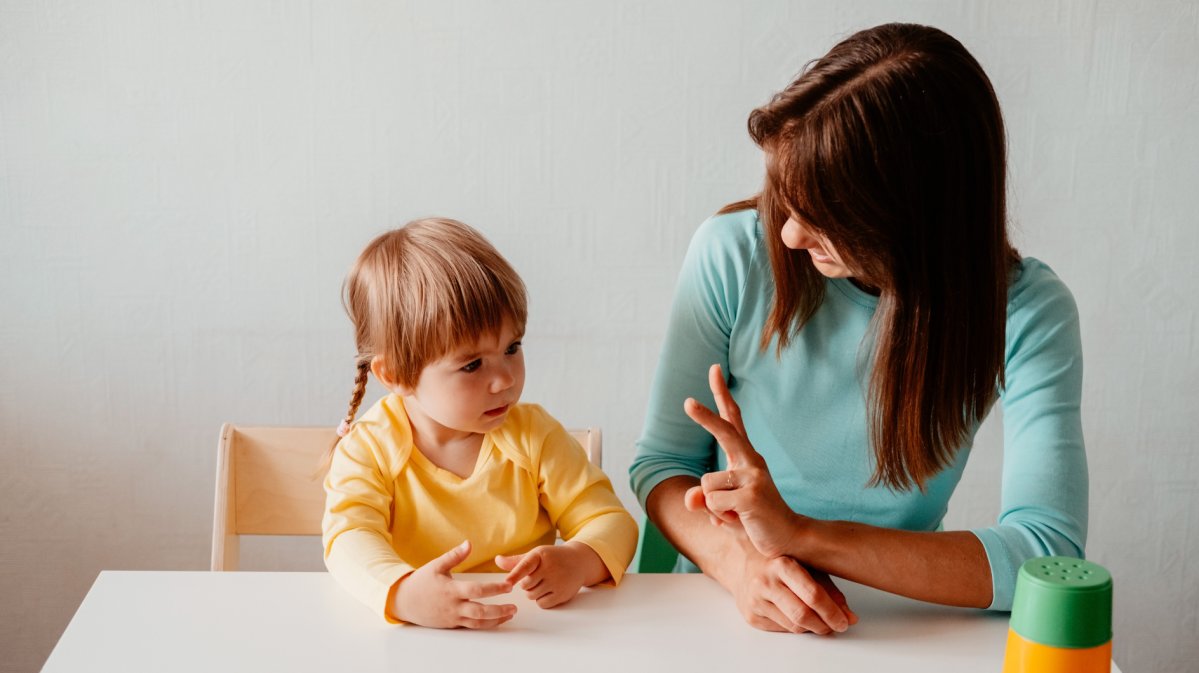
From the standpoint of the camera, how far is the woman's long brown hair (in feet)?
2.66

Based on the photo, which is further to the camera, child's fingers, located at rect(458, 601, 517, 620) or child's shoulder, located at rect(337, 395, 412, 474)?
child's shoulder, located at rect(337, 395, 412, 474)

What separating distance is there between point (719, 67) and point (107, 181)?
1110mm

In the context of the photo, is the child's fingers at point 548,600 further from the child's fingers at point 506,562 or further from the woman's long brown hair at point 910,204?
the woman's long brown hair at point 910,204

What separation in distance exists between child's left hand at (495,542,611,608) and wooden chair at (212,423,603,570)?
33 cm

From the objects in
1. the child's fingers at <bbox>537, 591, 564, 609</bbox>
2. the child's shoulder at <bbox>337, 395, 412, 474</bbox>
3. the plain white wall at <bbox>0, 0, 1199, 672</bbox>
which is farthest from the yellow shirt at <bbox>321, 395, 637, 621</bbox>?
the plain white wall at <bbox>0, 0, 1199, 672</bbox>

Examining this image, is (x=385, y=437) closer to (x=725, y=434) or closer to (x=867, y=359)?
(x=725, y=434)

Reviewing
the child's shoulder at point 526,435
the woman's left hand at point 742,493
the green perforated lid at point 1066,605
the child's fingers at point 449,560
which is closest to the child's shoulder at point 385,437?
the child's shoulder at point 526,435

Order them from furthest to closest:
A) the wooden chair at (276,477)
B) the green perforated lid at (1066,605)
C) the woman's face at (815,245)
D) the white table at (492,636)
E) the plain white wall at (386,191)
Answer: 1. the plain white wall at (386,191)
2. the wooden chair at (276,477)
3. the woman's face at (815,245)
4. the white table at (492,636)
5. the green perforated lid at (1066,605)

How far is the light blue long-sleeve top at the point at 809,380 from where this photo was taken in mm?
968

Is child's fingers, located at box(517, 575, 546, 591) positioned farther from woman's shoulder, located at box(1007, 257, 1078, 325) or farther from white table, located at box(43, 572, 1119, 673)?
woman's shoulder, located at box(1007, 257, 1078, 325)

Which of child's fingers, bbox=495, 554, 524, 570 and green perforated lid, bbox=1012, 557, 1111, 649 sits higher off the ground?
green perforated lid, bbox=1012, 557, 1111, 649

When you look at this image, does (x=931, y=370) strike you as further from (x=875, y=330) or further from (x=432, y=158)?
(x=432, y=158)

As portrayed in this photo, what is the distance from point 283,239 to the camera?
5.47 feet

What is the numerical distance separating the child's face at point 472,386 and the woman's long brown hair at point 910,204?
32 centimetres
